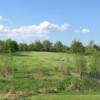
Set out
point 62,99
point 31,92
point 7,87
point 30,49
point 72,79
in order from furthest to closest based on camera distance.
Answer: point 30,49 < point 72,79 < point 7,87 < point 31,92 < point 62,99

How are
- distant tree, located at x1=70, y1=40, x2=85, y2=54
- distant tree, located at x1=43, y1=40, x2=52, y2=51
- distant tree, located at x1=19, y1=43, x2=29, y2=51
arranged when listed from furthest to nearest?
distant tree, located at x1=43, y1=40, x2=52, y2=51 → distant tree, located at x1=19, y1=43, x2=29, y2=51 → distant tree, located at x1=70, y1=40, x2=85, y2=54

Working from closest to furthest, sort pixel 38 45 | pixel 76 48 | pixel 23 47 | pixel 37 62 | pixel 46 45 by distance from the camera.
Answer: pixel 76 48, pixel 37 62, pixel 23 47, pixel 46 45, pixel 38 45

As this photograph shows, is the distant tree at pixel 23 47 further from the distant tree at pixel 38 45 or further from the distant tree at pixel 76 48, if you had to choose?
the distant tree at pixel 76 48

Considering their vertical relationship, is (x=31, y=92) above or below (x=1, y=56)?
below

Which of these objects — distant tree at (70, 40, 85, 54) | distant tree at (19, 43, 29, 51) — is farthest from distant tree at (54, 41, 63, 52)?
distant tree at (70, 40, 85, 54)

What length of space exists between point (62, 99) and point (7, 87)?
959cm

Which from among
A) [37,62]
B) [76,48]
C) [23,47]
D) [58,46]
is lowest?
[37,62]

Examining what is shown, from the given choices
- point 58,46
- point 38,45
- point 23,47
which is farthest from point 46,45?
point 23,47

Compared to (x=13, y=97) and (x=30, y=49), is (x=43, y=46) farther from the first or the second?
(x=13, y=97)

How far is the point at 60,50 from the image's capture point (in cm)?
12169

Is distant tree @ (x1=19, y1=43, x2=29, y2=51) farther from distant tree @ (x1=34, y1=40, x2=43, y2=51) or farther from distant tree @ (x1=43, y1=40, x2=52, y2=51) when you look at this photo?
distant tree @ (x1=43, y1=40, x2=52, y2=51)

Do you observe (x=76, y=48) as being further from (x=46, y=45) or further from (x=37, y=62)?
(x=46, y=45)

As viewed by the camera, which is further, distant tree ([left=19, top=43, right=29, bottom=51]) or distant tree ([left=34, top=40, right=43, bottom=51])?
distant tree ([left=34, top=40, right=43, bottom=51])

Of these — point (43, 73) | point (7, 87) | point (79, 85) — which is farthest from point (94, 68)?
point (7, 87)
